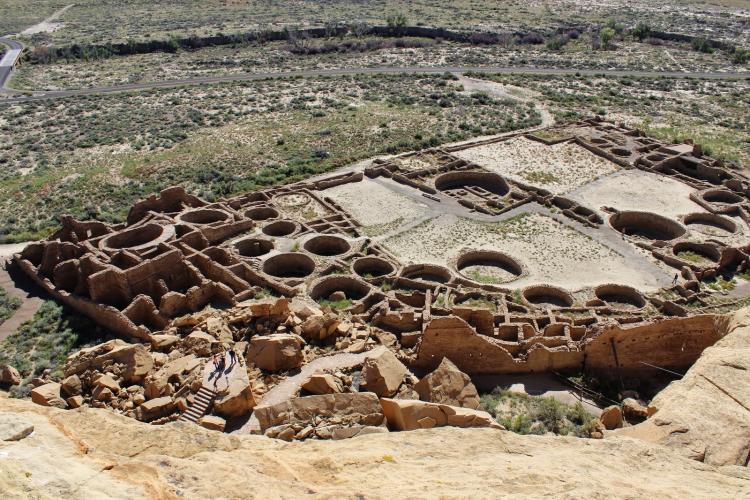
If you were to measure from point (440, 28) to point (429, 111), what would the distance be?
166 ft

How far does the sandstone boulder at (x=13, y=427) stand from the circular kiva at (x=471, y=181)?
37.9 m

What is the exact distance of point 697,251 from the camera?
3706 centimetres

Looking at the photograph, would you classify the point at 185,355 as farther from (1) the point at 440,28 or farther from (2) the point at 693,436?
(1) the point at 440,28

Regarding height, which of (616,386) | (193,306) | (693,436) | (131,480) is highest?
(131,480)

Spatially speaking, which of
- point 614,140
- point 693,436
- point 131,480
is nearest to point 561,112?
point 614,140

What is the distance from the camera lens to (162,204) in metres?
38.0

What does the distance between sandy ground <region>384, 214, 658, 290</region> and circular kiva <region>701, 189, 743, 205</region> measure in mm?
12633

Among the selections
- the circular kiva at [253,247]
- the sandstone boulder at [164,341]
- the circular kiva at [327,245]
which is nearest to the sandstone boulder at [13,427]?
the sandstone boulder at [164,341]

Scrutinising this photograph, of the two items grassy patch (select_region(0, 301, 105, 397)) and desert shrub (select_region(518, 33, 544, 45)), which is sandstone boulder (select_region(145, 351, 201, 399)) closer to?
grassy patch (select_region(0, 301, 105, 397))

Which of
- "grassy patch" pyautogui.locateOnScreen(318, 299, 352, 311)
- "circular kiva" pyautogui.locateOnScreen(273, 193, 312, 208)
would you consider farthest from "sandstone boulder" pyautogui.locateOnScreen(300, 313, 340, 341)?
"circular kiva" pyautogui.locateOnScreen(273, 193, 312, 208)

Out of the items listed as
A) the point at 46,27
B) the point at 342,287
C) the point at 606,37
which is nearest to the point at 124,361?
the point at 342,287

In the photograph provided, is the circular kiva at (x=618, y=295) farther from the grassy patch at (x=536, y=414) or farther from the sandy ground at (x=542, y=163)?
the sandy ground at (x=542, y=163)

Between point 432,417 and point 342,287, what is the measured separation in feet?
50.1

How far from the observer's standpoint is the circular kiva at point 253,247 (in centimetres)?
3590
